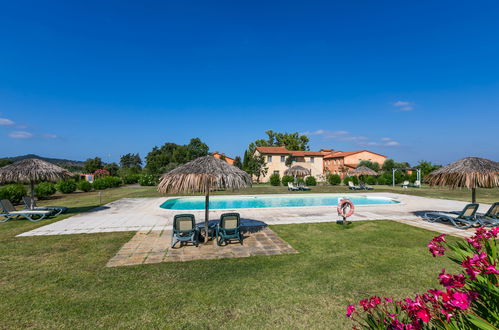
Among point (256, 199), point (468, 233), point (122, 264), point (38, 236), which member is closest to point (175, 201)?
point (256, 199)

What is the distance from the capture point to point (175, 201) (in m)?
17.3

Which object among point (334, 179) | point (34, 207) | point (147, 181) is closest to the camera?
point (34, 207)

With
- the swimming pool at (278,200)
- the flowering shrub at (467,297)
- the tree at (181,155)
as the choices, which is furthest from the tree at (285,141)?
the flowering shrub at (467,297)

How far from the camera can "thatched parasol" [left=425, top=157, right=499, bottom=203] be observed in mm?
8688

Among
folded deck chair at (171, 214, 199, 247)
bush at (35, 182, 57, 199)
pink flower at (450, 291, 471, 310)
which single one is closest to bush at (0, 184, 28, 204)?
bush at (35, 182, 57, 199)

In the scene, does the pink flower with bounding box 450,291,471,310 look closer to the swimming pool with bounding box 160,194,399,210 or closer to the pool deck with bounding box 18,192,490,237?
the pool deck with bounding box 18,192,490,237

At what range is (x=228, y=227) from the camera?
694 centimetres

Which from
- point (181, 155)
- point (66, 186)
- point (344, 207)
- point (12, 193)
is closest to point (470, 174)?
point (344, 207)

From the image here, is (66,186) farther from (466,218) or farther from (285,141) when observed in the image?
(285,141)

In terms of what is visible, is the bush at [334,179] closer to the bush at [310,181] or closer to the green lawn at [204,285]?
the bush at [310,181]

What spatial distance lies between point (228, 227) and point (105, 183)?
2337cm

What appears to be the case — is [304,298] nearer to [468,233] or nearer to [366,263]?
[366,263]

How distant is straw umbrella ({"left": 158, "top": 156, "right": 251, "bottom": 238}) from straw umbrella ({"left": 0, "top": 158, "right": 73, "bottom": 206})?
7.54 meters

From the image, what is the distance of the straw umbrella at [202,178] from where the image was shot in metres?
6.73
